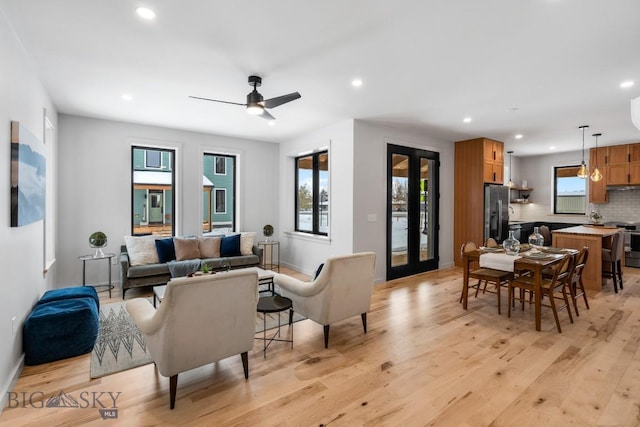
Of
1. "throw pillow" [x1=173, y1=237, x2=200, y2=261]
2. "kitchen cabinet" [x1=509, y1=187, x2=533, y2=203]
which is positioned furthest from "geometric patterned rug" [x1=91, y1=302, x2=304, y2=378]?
"kitchen cabinet" [x1=509, y1=187, x2=533, y2=203]

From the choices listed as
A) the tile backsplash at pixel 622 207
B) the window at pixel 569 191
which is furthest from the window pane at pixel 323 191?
the tile backsplash at pixel 622 207

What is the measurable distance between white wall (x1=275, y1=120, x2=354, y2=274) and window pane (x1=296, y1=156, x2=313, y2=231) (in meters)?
0.16

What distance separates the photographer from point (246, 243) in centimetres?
600

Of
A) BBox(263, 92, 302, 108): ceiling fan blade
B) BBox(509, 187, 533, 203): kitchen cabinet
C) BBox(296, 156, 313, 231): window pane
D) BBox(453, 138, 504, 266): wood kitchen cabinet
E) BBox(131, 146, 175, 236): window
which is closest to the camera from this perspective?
BBox(263, 92, 302, 108): ceiling fan blade

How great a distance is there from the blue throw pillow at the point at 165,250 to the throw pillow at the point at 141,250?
0.21ft

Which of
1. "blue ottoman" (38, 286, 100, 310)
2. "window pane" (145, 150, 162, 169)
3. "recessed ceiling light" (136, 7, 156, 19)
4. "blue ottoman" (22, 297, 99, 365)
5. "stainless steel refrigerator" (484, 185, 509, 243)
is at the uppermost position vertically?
"recessed ceiling light" (136, 7, 156, 19)

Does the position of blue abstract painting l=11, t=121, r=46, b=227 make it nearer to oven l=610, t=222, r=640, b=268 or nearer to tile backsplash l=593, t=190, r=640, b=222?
oven l=610, t=222, r=640, b=268

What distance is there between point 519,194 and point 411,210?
4846mm

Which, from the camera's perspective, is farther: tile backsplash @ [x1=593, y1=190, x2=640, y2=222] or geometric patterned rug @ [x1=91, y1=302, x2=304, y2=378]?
tile backsplash @ [x1=593, y1=190, x2=640, y2=222]

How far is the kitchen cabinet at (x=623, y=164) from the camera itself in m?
6.81

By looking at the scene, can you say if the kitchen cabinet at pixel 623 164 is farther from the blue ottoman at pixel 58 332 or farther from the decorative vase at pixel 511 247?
the blue ottoman at pixel 58 332

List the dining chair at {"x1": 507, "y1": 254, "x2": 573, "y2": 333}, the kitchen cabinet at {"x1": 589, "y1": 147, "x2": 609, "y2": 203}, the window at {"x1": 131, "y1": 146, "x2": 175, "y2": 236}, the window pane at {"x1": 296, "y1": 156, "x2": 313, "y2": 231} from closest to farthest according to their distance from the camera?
the dining chair at {"x1": 507, "y1": 254, "x2": 573, "y2": 333}
the window at {"x1": 131, "y1": 146, "x2": 175, "y2": 236}
the window pane at {"x1": 296, "y1": 156, "x2": 313, "y2": 231}
the kitchen cabinet at {"x1": 589, "y1": 147, "x2": 609, "y2": 203}

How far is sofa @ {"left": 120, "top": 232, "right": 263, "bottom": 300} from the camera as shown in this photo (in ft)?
15.7

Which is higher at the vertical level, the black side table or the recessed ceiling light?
the recessed ceiling light
